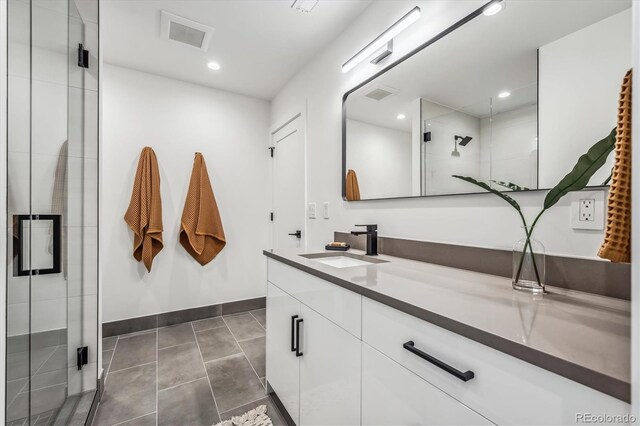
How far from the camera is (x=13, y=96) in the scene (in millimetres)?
851

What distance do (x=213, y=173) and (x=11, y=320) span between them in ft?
7.53

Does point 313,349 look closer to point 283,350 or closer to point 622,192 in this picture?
point 283,350

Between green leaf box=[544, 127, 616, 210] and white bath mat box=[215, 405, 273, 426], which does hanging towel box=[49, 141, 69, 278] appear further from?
green leaf box=[544, 127, 616, 210]

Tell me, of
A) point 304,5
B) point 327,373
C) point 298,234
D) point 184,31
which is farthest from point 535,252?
point 184,31

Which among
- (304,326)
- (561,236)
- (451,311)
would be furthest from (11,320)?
(561,236)

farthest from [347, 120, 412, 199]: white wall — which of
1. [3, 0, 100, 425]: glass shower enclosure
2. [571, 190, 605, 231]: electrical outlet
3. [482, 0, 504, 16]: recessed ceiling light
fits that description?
[3, 0, 100, 425]: glass shower enclosure

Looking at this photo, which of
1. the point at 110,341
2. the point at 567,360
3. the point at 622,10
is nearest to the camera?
the point at 567,360

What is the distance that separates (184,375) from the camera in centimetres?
192

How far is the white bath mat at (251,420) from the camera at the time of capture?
1.46 metres

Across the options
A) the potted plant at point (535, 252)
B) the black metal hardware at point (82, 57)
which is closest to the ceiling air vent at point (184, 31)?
the black metal hardware at point (82, 57)

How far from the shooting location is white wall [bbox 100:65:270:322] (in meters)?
2.56

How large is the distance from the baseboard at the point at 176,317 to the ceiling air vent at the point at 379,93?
2.54 m

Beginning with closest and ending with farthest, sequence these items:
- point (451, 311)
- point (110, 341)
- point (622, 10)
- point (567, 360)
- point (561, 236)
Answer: point (567, 360), point (451, 311), point (622, 10), point (561, 236), point (110, 341)

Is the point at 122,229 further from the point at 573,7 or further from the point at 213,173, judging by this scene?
the point at 573,7
